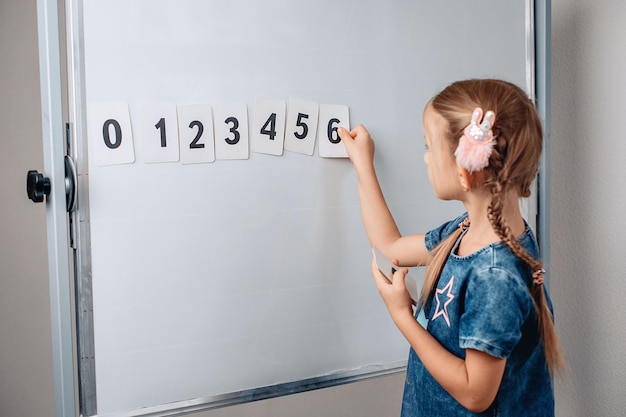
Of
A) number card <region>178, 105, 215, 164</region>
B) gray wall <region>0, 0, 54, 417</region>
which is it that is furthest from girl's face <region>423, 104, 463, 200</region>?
gray wall <region>0, 0, 54, 417</region>

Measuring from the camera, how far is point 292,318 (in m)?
1.20

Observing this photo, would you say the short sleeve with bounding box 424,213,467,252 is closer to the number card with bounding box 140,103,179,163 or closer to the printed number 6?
the printed number 6

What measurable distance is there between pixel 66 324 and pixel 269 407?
1.41 feet

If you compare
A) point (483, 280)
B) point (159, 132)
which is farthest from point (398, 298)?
point (159, 132)

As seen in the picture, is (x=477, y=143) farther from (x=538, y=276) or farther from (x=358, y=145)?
(x=358, y=145)

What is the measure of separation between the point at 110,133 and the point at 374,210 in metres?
0.51

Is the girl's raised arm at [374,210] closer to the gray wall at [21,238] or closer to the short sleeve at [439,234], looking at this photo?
the short sleeve at [439,234]

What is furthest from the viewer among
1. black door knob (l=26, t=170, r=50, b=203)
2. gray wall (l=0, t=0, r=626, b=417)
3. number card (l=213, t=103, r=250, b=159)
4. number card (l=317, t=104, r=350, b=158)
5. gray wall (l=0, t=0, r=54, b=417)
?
gray wall (l=0, t=0, r=54, b=417)

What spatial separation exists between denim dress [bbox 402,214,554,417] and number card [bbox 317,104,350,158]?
306 mm

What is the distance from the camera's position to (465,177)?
0.93 metres

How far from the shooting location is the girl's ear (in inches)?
36.2

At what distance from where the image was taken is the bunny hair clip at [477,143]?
2.87ft

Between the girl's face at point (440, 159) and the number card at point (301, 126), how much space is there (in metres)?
0.26

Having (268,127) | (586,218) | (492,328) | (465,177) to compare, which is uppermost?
(268,127)
